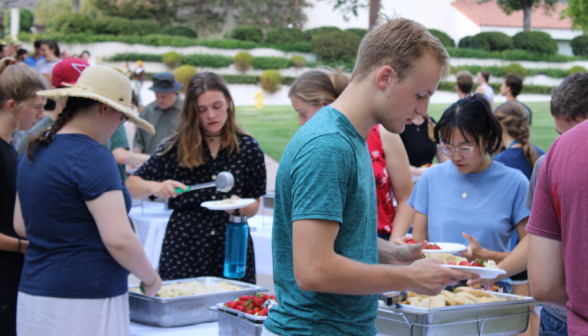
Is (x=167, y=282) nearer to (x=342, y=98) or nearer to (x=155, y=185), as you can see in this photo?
(x=155, y=185)

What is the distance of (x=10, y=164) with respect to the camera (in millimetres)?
2295

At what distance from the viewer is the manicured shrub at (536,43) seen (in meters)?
29.3

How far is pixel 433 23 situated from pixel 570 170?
1545 inches

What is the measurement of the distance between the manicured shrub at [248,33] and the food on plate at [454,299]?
92.5 ft

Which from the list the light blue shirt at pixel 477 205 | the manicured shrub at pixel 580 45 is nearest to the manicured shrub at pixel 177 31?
the manicured shrub at pixel 580 45

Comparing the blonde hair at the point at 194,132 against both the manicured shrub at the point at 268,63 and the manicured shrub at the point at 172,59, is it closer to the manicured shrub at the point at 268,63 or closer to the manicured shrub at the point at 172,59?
the manicured shrub at the point at 172,59

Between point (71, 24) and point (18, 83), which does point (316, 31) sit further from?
point (18, 83)

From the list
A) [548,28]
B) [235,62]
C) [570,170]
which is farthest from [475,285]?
[548,28]

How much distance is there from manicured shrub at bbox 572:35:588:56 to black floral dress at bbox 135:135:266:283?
3493 cm

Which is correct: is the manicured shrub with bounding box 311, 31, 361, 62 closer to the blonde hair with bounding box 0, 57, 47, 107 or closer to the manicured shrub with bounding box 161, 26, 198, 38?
the manicured shrub with bounding box 161, 26, 198, 38

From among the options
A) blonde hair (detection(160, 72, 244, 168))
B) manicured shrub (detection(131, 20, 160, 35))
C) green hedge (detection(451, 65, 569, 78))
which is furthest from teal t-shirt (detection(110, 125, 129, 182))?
manicured shrub (detection(131, 20, 160, 35))

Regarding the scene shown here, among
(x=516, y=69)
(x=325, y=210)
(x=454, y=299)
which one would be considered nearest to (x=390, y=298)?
(x=454, y=299)

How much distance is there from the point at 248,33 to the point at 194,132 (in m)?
27.5

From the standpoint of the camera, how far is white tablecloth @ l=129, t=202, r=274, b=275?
158 inches
